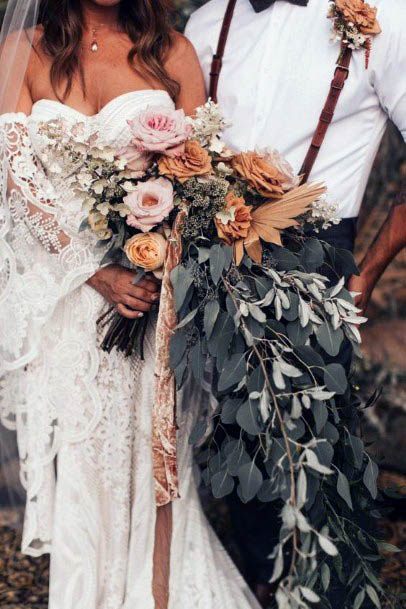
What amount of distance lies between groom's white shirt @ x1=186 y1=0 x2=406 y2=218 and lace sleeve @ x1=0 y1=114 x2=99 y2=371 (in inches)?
22.6

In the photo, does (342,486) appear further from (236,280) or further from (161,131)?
(161,131)

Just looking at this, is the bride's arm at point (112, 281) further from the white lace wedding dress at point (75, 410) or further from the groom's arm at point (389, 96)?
the groom's arm at point (389, 96)

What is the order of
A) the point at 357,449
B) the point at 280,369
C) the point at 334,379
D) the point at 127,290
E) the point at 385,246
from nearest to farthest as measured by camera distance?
the point at 280,369 → the point at 334,379 → the point at 357,449 → the point at 127,290 → the point at 385,246

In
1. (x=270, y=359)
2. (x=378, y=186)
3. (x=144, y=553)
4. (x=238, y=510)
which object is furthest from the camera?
(x=378, y=186)

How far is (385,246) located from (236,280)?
63 centimetres

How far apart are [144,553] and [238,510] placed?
55 centimetres

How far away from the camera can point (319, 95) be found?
91.8 inches

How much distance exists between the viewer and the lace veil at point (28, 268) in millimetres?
2244

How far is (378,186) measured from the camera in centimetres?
418

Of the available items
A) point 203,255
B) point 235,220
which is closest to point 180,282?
point 203,255

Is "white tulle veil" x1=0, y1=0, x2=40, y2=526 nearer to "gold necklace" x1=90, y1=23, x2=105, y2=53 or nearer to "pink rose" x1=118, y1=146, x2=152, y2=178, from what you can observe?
"gold necklace" x1=90, y1=23, x2=105, y2=53

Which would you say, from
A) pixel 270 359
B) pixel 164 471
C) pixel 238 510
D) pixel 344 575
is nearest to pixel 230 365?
pixel 270 359

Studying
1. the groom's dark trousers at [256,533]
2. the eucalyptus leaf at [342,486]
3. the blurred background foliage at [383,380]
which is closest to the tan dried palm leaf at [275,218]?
the eucalyptus leaf at [342,486]

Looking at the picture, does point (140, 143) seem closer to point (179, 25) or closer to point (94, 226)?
point (94, 226)
